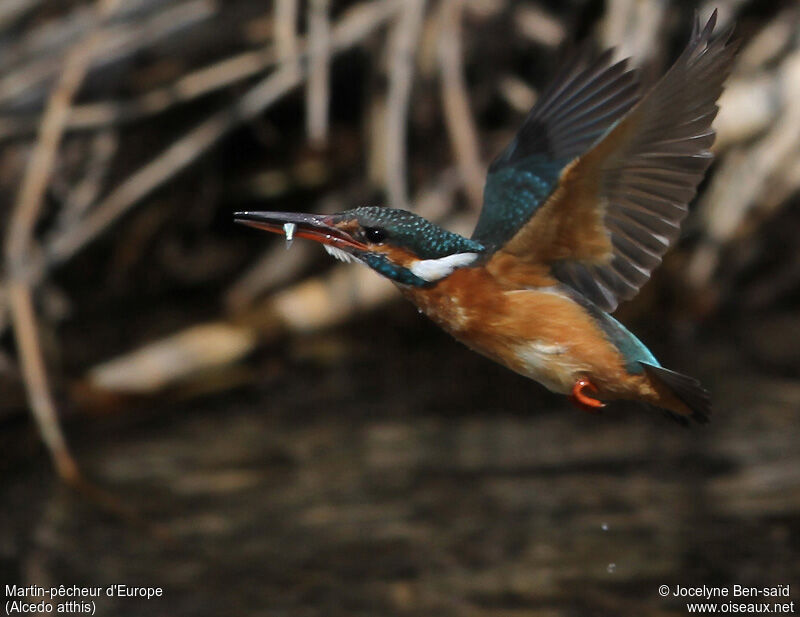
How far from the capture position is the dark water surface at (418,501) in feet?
9.93

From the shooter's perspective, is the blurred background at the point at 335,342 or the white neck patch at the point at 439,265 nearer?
the white neck patch at the point at 439,265

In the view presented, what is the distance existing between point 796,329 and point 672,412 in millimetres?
2863

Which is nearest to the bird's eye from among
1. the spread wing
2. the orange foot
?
the spread wing

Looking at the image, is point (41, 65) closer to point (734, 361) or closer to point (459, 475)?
point (459, 475)

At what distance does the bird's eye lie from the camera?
6.56 feet

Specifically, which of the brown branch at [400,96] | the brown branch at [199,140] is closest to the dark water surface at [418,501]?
the brown branch at [199,140]

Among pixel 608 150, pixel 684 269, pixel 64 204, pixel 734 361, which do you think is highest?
pixel 64 204

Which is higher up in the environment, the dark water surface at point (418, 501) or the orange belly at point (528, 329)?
the dark water surface at point (418, 501)

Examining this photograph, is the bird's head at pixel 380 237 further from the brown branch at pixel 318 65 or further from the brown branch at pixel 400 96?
the brown branch at pixel 318 65

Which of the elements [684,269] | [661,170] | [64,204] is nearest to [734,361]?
[684,269]

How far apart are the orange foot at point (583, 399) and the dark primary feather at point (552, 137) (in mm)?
276

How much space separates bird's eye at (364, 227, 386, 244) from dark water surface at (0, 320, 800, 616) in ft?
4.01

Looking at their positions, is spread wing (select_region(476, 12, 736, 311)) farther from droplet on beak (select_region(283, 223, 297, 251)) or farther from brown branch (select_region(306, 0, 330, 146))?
brown branch (select_region(306, 0, 330, 146))

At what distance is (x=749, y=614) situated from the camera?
9.18 feet
